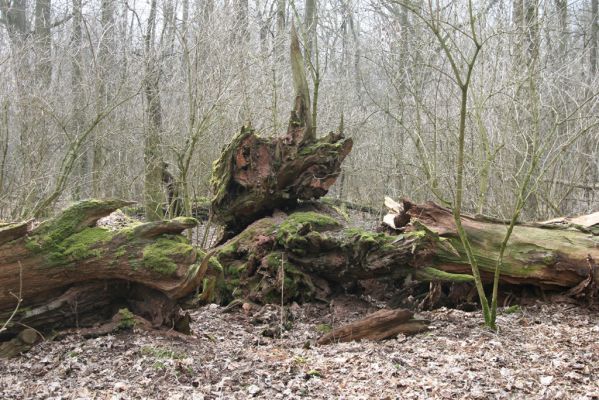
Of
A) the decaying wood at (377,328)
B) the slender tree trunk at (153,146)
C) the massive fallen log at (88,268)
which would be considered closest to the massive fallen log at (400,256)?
the decaying wood at (377,328)

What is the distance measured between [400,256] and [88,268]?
310 cm

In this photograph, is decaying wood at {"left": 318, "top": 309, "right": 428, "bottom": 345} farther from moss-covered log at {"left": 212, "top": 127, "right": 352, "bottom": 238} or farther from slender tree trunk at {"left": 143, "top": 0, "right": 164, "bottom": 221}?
slender tree trunk at {"left": 143, "top": 0, "right": 164, "bottom": 221}

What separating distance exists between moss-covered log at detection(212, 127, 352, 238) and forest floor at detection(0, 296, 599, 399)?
2017mm

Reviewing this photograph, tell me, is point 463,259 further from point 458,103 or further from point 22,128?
point 22,128

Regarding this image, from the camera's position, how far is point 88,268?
432cm

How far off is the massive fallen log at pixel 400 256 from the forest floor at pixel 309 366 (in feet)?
2.81

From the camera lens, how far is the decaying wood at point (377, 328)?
509cm

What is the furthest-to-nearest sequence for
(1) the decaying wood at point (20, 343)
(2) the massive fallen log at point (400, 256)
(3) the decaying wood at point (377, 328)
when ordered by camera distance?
(2) the massive fallen log at point (400, 256)
(3) the decaying wood at point (377, 328)
(1) the decaying wood at point (20, 343)

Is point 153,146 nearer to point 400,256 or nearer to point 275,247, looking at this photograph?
point 275,247

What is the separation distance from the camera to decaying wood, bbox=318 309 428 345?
16.7 feet

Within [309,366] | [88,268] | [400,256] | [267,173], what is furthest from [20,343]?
[400,256]

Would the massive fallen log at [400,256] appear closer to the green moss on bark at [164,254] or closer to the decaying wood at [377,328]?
the decaying wood at [377,328]

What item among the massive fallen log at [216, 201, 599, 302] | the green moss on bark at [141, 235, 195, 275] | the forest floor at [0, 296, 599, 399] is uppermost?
the green moss on bark at [141, 235, 195, 275]

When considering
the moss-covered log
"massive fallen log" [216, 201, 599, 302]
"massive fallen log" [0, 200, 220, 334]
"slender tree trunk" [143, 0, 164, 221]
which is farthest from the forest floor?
"slender tree trunk" [143, 0, 164, 221]
